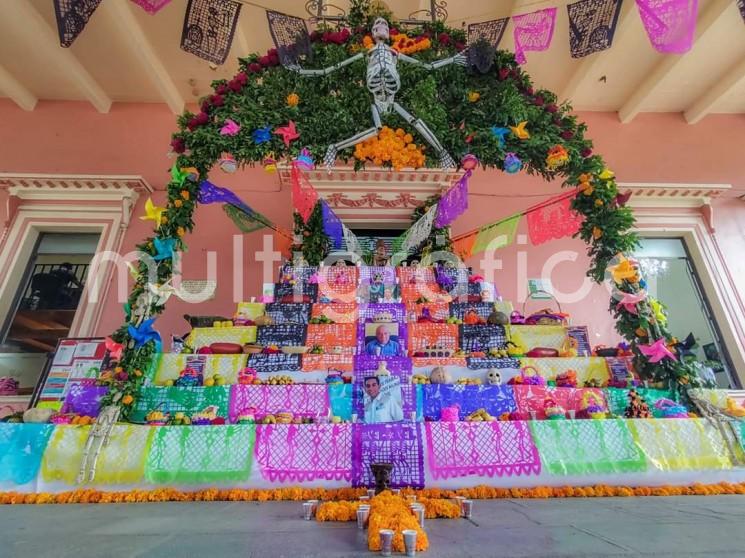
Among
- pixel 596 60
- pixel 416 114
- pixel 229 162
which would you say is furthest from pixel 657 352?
pixel 596 60

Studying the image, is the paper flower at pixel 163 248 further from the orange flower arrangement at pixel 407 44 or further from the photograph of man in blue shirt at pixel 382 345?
the orange flower arrangement at pixel 407 44

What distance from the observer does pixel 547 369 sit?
3705 millimetres

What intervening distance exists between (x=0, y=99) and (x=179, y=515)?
9.20 meters

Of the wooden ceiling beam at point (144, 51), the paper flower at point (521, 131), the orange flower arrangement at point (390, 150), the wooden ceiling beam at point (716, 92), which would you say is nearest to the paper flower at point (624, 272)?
the paper flower at point (521, 131)

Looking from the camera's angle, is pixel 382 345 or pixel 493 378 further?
pixel 382 345

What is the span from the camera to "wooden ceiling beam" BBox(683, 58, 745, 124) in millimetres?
6621

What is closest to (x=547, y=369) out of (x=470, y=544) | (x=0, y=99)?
(x=470, y=544)

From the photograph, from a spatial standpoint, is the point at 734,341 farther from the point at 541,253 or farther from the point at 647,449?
the point at 647,449

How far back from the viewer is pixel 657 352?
3213 mm

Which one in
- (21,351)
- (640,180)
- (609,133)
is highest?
(609,133)

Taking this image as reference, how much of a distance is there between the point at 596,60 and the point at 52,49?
28.4 feet

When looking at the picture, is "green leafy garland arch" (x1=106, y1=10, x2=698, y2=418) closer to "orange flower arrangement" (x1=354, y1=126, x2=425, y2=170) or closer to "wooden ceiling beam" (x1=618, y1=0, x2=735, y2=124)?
"orange flower arrangement" (x1=354, y1=126, x2=425, y2=170)

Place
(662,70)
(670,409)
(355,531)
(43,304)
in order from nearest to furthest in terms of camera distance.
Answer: (355,531) < (670,409) < (43,304) < (662,70)

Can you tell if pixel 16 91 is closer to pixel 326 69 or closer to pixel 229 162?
pixel 229 162
